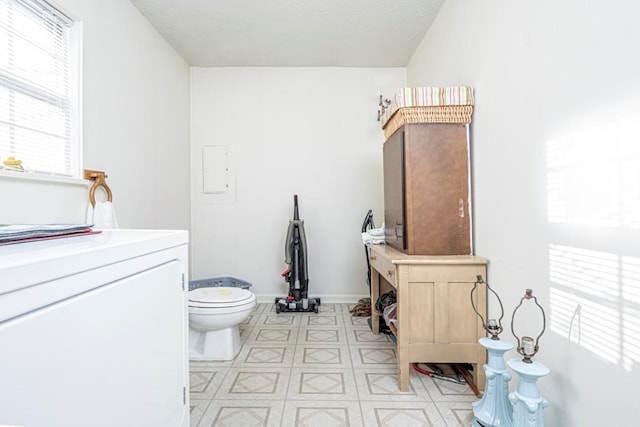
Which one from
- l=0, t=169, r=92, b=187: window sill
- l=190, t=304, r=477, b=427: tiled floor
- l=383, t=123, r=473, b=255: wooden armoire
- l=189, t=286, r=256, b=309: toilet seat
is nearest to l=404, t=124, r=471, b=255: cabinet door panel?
l=383, t=123, r=473, b=255: wooden armoire

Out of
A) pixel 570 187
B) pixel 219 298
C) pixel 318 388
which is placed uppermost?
pixel 570 187

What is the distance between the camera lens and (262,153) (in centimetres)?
332

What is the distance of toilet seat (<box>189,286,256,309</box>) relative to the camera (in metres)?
2.03

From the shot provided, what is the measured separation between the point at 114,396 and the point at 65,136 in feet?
5.33

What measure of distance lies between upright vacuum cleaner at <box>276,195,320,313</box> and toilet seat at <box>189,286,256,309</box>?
0.75 m

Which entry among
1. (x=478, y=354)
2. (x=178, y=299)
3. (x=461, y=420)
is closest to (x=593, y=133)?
(x=478, y=354)

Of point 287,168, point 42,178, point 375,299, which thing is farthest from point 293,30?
point 375,299

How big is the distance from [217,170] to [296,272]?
136 centimetres

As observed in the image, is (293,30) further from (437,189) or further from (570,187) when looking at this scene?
(570,187)

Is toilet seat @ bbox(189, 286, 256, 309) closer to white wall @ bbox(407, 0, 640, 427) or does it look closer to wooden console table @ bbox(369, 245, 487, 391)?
wooden console table @ bbox(369, 245, 487, 391)

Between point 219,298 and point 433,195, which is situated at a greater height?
point 433,195

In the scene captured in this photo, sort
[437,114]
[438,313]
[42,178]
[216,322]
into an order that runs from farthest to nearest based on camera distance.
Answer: [216,322] → [437,114] → [438,313] → [42,178]

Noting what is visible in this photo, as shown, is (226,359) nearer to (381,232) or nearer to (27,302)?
(381,232)

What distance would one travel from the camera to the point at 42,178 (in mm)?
1497
